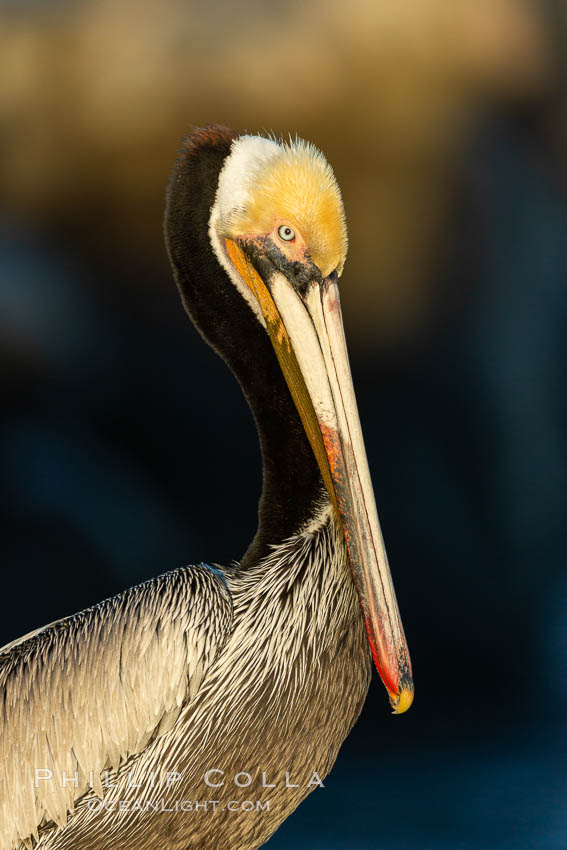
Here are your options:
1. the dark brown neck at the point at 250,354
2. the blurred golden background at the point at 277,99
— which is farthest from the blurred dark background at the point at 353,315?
the dark brown neck at the point at 250,354

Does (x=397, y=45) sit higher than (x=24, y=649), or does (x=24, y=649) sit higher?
(x=397, y=45)

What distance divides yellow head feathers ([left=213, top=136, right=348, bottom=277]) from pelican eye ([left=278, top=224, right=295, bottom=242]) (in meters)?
0.02

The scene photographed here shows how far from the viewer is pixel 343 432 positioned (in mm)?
2010

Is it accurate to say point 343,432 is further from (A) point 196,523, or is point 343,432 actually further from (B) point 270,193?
(A) point 196,523

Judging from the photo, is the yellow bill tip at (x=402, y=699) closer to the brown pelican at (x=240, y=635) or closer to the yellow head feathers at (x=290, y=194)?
the brown pelican at (x=240, y=635)

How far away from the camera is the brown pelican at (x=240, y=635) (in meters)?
2.02

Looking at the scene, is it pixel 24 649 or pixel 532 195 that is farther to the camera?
pixel 532 195

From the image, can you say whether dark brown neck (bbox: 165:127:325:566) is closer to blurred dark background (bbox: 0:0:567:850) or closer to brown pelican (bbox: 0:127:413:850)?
brown pelican (bbox: 0:127:413:850)

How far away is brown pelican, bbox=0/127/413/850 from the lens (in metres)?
2.02

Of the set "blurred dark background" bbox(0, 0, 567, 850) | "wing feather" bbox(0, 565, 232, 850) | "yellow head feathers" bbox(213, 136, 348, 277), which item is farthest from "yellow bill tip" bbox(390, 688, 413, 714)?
"blurred dark background" bbox(0, 0, 567, 850)

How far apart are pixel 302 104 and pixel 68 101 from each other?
2.47ft

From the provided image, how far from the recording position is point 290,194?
2010mm

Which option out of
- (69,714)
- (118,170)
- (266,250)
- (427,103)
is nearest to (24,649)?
(69,714)

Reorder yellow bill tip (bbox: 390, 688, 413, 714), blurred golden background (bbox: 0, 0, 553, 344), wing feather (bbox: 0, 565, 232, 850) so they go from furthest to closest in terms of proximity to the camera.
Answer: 1. blurred golden background (bbox: 0, 0, 553, 344)
2. wing feather (bbox: 0, 565, 232, 850)
3. yellow bill tip (bbox: 390, 688, 413, 714)
